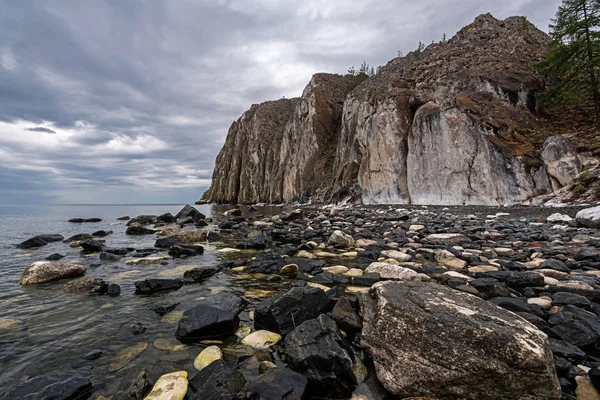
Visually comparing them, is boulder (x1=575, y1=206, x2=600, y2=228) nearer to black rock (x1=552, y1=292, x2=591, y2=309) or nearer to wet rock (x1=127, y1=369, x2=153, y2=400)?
black rock (x1=552, y1=292, x2=591, y2=309)

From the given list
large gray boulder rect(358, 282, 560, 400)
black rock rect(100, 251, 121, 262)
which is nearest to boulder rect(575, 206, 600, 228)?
large gray boulder rect(358, 282, 560, 400)

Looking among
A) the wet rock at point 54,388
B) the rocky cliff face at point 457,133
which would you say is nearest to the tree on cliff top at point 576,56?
the rocky cliff face at point 457,133

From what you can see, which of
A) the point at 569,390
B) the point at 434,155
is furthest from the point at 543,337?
the point at 434,155

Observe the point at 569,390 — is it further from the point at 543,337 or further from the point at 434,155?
the point at 434,155

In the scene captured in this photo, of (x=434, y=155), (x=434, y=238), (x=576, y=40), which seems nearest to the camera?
(x=434, y=238)

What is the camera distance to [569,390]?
2.29 metres

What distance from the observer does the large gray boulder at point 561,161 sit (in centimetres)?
1784

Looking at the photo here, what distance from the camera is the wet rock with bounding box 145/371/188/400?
2425 millimetres

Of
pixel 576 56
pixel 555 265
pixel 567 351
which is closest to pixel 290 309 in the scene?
pixel 567 351

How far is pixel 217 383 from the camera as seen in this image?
7.98 ft

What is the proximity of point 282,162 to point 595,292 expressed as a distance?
63507mm

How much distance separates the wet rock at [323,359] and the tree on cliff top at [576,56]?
30621 millimetres

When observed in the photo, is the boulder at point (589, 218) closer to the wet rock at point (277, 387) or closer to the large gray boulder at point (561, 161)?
the large gray boulder at point (561, 161)

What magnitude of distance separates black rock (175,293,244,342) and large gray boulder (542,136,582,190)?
77.1ft
